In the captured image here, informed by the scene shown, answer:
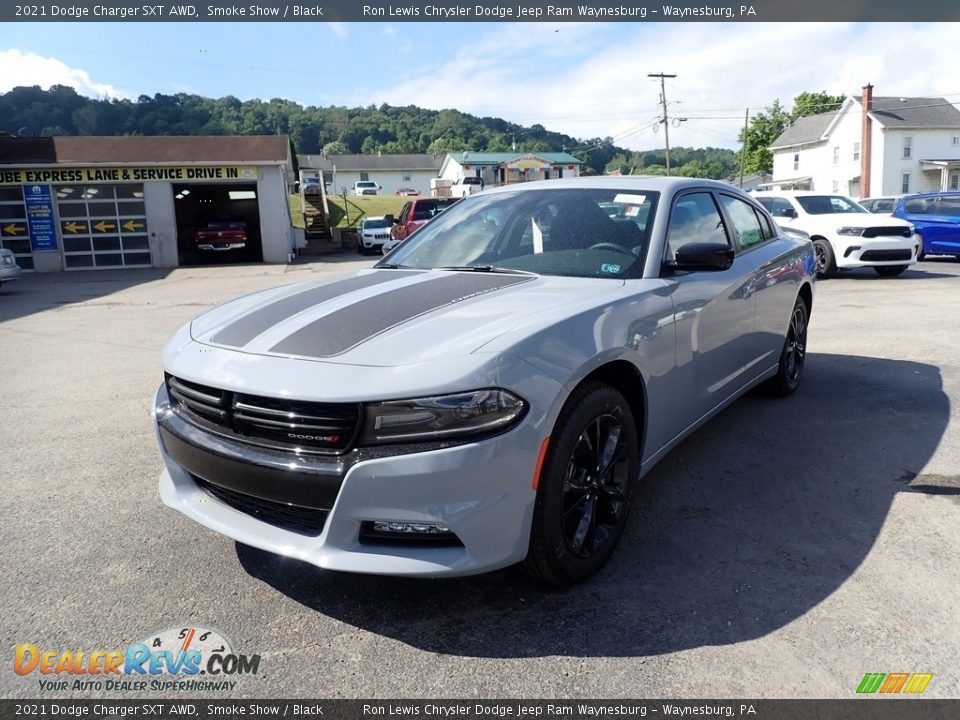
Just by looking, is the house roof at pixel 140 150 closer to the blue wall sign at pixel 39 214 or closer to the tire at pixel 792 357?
Answer: the blue wall sign at pixel 39 214

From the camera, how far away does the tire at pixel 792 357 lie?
17.6 ft

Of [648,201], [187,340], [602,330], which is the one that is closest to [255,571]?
[187,340]

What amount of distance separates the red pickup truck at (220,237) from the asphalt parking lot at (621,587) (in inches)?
873

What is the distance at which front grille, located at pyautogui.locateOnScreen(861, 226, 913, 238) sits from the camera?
1309cm

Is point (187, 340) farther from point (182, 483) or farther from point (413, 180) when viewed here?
point (413, 180)

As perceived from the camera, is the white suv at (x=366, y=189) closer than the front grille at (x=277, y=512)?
No

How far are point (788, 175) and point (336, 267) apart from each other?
4845 centimetres

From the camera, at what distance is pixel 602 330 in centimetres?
287

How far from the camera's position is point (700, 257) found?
3.39 metres

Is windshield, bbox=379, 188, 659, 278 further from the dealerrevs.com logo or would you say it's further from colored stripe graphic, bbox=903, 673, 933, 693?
the dealerrevs.com logo

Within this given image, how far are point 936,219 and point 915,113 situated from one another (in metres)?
37.8

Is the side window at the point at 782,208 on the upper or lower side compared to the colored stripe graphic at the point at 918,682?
upper

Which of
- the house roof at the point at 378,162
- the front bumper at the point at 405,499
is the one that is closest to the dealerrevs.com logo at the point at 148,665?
the front bumper at the point at 405,499

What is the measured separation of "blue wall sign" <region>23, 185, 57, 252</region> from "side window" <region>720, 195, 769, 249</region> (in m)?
24.1
